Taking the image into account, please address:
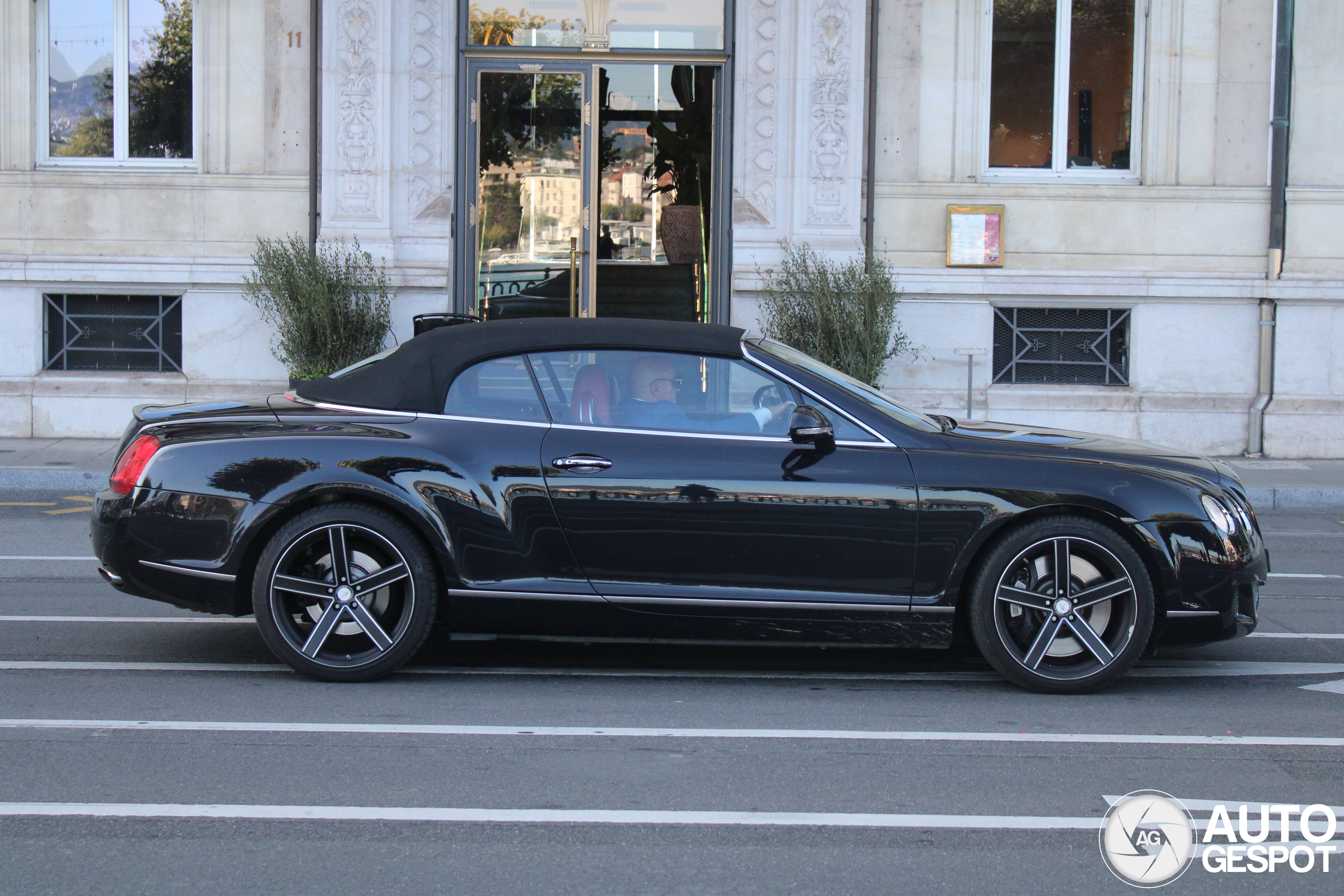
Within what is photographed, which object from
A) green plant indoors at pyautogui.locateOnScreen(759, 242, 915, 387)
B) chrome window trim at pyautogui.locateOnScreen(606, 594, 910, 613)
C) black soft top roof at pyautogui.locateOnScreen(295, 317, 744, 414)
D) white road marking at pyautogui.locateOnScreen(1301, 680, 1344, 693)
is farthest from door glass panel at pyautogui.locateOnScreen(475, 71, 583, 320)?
white road marking at pyautogui.locateOnScreen(1301, 680, 1344, 693)

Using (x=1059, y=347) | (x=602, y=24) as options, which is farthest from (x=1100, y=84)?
(x=602, y=24)

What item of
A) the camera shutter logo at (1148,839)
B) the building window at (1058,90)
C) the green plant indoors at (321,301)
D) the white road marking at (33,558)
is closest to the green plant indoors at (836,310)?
the building window at (1058,90)

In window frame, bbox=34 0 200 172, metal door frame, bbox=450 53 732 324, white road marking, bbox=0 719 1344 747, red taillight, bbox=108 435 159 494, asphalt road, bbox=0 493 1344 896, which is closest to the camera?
asphalt road, bbox=0 493 1344 896

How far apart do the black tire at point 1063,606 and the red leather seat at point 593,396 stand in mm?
1667

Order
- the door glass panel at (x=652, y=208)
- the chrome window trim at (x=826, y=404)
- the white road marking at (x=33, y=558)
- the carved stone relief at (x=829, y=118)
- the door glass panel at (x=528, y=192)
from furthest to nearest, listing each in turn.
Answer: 1. the door glass panel at (x=652, y=208)
2. the door glass panel at (x=528, y=192)
3. the carved stone relief at (x=829, y=118)
4. the white road marking at (x=33, y=558)
5. the chrome window trim at (x=826, y=404)

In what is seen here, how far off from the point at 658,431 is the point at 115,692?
244 cm

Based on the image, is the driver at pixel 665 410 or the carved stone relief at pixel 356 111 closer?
the driver at pixel 665 410

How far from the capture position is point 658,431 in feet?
17.9

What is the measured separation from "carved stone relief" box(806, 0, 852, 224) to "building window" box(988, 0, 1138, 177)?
1.66 meters

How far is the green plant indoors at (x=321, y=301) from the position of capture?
12.8 metres

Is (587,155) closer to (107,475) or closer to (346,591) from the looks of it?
(107,475)

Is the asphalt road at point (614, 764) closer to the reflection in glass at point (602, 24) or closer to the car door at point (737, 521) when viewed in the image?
the car door at point (737, 521)

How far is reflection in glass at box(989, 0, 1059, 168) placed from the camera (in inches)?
550

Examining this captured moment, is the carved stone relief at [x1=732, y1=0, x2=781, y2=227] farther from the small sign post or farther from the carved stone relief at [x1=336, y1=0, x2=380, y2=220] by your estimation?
the carved stone relief at [x1=336, y1=0, x2=380, y2=220]
